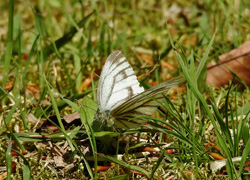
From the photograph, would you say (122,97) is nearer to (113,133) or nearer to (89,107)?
(89,107)

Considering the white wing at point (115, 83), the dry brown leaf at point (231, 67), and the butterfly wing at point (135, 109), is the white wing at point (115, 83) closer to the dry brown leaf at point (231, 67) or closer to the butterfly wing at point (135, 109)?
the butterfly wing at point (135, 109)

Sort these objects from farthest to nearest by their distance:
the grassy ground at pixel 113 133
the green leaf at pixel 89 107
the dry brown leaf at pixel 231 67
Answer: the dry brown leaf at pixel 231 67 → the green leaf at pixel 89 107 → the grassy ground at pixel 113 133

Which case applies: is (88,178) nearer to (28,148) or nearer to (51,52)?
(28,148)

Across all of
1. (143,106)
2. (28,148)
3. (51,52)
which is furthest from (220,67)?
(28,148)

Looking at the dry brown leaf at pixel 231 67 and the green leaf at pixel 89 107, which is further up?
the dry brown leaf at pixel 231 67

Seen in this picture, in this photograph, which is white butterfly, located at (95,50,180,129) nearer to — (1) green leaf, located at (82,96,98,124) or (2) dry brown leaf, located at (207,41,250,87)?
(1) green leaf, located at (82,96,98,124)

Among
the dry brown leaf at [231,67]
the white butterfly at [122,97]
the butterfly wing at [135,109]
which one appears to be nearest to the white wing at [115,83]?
the white butterfly at [122,97]

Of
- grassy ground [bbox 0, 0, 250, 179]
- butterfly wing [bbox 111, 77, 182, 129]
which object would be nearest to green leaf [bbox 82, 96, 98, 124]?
grassy ground [bbox 0, 0, 250, 179]
